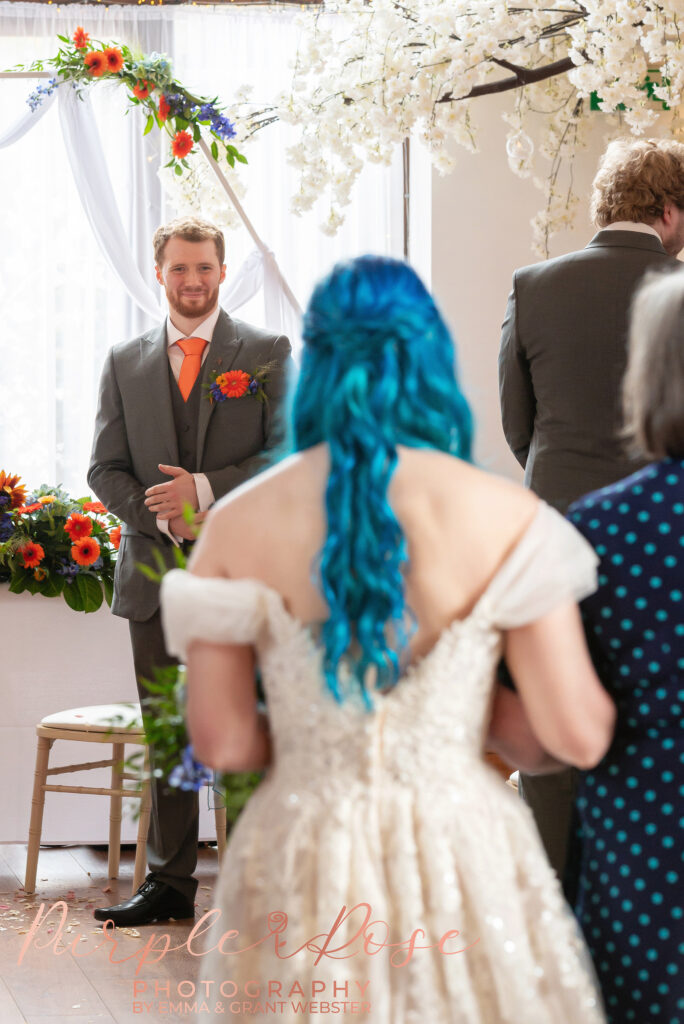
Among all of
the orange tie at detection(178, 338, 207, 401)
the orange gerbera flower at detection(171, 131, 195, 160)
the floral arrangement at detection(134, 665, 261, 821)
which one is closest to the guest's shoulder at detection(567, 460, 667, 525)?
the floral arrangement at detection(134, 665, 261, 821)

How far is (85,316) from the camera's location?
579 cm

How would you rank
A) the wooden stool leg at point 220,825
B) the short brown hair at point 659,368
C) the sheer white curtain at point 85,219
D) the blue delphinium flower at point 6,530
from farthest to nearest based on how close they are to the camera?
the sheer white curtain at point 85,219 < the blue delphinium flower at point 6,530 < the wooden stool leg at point 220,825 < the short brown hair at point 659,368

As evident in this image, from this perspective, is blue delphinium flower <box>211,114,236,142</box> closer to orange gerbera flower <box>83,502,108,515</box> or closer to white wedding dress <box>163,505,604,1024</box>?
orange gerbera flower <box>83,502,108,515</box>

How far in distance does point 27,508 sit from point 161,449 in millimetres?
1007

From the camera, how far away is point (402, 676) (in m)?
1.40

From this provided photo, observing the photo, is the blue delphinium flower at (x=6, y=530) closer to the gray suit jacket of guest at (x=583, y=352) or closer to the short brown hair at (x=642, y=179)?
the gray suit jacket of guest at (x=583, y=352)

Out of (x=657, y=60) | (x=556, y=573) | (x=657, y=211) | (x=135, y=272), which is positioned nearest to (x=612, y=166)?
(x=657, y=211)

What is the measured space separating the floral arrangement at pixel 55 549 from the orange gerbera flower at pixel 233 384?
94 centimetres

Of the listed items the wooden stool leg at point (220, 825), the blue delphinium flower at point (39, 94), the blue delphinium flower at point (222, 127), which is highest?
the blue delphinium flower at point (39, 94)

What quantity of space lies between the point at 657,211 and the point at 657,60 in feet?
3.32

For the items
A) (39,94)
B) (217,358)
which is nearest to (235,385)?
(217,358)

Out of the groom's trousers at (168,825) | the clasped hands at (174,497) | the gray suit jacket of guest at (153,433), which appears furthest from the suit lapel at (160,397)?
the groom's trousers at (168,825)

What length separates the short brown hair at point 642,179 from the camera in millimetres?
2527

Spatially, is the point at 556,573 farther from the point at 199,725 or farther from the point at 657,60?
the point at 657,60
